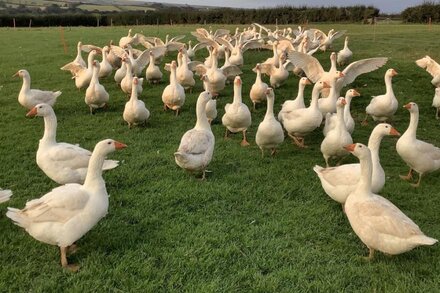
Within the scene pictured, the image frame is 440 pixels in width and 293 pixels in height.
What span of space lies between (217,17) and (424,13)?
82.0 feet

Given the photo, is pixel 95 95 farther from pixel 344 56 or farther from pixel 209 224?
pixel 344 56

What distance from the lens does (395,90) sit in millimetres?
16078

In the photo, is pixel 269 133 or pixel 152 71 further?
pixel 152 71

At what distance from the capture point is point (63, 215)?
5.17m

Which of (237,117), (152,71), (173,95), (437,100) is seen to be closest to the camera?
(237,117)

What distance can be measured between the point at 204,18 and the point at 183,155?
175 ft

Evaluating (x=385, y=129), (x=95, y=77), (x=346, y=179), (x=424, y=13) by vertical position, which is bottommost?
(x=346, y=179)

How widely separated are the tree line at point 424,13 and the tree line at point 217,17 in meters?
4.17

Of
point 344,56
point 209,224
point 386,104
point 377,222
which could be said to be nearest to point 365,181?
point 377,222

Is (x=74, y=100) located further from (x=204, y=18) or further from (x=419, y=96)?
(x=204, y=18)

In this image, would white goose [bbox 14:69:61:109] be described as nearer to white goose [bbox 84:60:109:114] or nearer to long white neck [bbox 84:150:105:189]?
white goose [bbox 84:60:109:114]

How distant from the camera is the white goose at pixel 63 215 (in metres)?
5.11

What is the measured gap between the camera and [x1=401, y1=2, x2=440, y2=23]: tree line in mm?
48844

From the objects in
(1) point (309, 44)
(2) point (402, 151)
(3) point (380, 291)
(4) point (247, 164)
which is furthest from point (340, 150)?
(1) point (309, 44)
